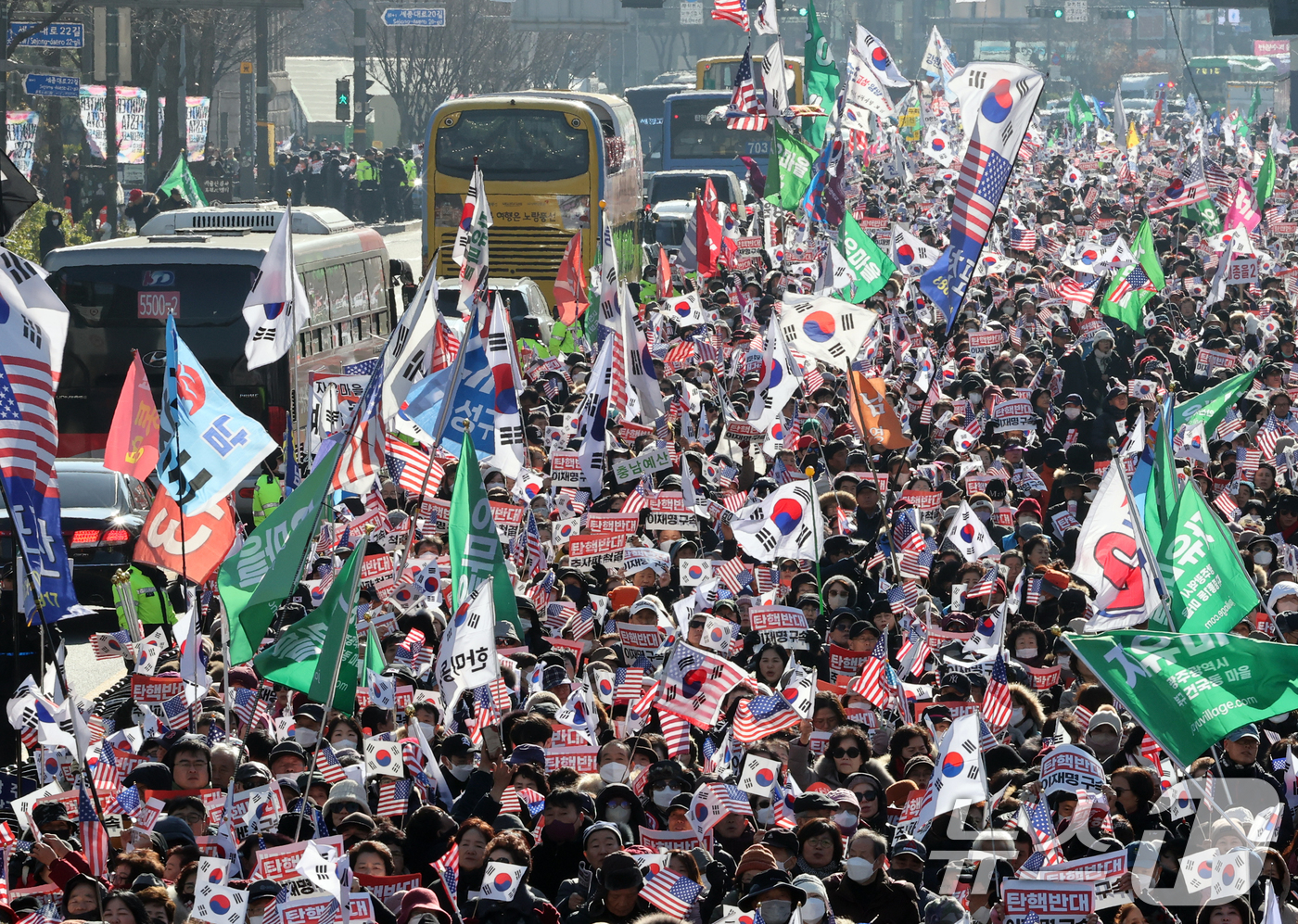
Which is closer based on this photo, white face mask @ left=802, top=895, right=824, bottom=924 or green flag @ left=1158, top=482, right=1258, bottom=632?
white face mask @ left=802, top=895, right=824, bottom=924

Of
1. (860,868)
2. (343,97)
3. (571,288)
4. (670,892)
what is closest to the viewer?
(670,892)

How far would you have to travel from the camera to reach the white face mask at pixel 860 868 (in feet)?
24.3

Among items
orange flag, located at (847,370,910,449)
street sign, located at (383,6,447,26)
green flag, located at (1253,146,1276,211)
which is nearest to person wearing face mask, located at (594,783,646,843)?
orange flag, located at (847,370,910,449)

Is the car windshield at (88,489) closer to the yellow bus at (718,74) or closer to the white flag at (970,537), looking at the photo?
the white flag at (970,537)

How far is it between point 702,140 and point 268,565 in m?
32.6

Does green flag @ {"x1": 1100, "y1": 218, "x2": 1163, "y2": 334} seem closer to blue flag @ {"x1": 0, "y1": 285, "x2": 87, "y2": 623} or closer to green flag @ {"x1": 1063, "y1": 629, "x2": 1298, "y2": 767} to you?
green flag @ {"x1": 1063, "y1": 629, "x2": 1298, "y2": 767}

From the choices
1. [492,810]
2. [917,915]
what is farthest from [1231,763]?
[492,810]

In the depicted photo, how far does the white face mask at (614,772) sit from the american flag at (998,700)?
179 centimetres

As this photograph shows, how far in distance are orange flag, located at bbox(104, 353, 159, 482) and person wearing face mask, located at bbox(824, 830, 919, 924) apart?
19.4 ft

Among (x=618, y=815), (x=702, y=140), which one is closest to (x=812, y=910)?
(x=618, y=815)

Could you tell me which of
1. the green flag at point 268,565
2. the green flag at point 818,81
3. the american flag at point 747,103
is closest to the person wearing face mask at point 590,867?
the green flag at point 268,565

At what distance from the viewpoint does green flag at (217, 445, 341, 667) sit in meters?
9.77

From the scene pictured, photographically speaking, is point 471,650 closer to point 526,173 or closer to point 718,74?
point 526,173

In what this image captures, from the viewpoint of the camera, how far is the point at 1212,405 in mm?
13430
